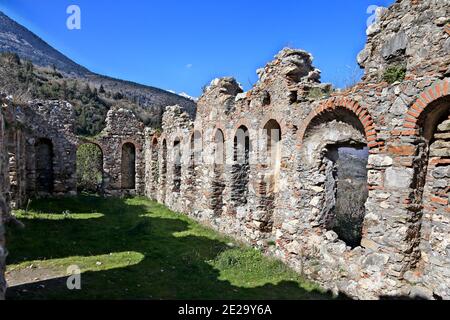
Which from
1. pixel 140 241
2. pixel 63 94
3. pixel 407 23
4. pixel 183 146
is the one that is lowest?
pixel 140 241

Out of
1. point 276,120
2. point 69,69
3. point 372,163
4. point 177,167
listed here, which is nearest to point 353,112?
point 372,163

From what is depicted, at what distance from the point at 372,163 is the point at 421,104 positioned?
3.97 feet

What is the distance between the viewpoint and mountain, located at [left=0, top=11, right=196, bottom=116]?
5047 centimetres

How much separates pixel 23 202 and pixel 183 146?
6927 mm

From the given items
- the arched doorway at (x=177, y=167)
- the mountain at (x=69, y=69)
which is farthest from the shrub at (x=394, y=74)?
the mountain at (x=69, y=69)

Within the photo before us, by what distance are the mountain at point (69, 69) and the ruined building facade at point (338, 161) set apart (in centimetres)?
3742

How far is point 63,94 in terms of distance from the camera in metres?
37.4

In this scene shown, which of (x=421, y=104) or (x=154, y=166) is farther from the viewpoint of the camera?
(x=154, y=166)

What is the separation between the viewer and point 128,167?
67.6 ft

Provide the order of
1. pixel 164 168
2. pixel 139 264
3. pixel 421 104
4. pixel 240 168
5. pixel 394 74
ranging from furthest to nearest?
pixel 164 168
pixel 240 168
pixel 139 264
pixel 394 74
pixel 421 104

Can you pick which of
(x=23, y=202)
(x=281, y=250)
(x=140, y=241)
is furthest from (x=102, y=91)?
(x=281, y=250)

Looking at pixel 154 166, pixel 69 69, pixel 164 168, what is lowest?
pixel 164 168

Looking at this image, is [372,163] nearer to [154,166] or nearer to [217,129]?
[217,129]
